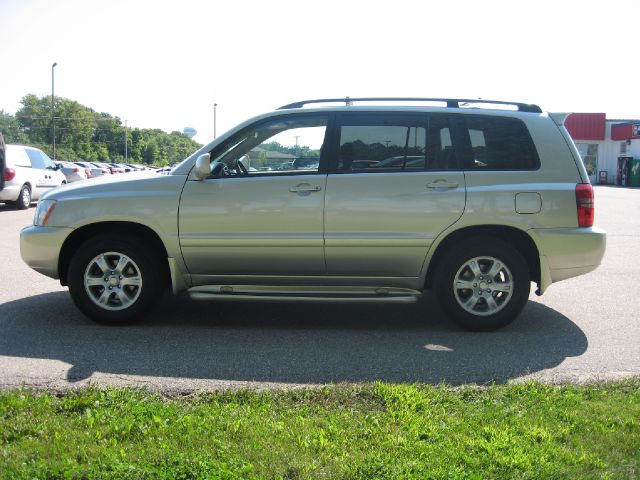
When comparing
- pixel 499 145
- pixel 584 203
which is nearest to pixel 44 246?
pixel 499 145

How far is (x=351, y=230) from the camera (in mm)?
6137

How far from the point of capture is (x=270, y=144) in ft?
21.1

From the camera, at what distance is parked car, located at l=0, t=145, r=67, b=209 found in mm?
19125

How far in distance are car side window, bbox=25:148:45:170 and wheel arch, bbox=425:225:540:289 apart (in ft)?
55.4

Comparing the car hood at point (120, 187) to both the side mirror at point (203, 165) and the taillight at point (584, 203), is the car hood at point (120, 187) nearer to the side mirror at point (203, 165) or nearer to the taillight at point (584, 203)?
Answer: the side mirror at point (203, 165)

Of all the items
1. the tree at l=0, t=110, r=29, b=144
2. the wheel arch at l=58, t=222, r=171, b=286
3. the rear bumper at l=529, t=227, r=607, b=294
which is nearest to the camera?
the rear bumper at l=529, t=227, r=607, b=294

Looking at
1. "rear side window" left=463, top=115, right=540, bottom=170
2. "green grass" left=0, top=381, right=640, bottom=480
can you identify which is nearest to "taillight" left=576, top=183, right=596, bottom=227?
"rear side window" left=463, top=115, right=540, bottom=170

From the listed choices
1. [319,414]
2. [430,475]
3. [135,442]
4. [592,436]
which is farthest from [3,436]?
[592,436]

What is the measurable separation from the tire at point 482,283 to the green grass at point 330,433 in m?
1.68

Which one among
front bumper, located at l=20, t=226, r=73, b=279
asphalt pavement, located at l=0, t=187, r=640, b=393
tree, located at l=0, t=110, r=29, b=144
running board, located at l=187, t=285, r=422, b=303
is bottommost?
asphalt pavement, located at l=0, t=187, r=640, b=393

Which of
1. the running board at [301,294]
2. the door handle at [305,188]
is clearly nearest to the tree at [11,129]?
the running board at [301,294]

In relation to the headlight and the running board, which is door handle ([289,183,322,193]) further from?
the headlight

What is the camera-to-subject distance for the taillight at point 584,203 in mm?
6195

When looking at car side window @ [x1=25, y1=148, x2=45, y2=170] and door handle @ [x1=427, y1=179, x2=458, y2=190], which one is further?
car side window @ [x1=25, y1=148, x2=45, y2=170]
